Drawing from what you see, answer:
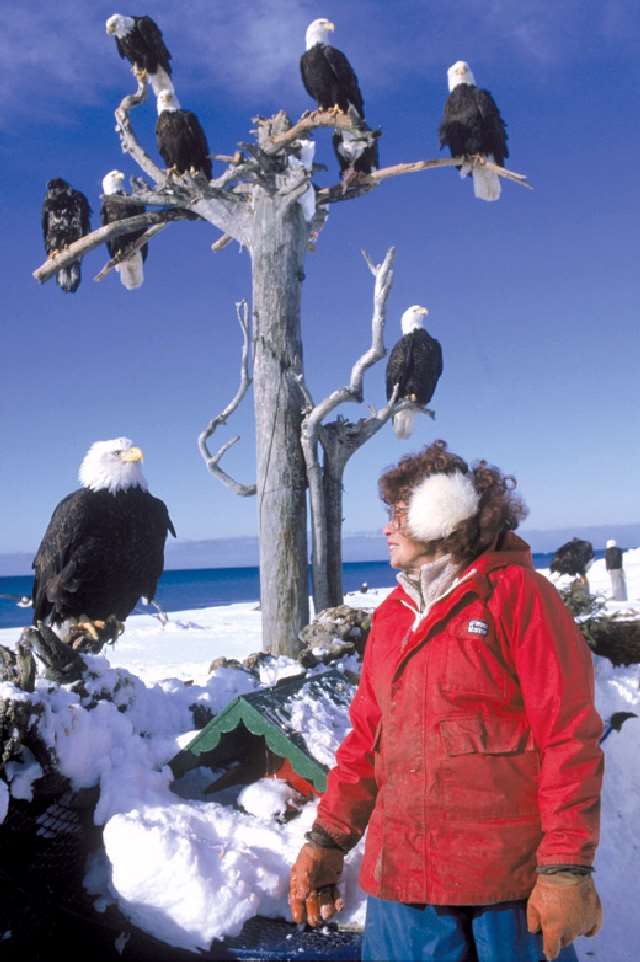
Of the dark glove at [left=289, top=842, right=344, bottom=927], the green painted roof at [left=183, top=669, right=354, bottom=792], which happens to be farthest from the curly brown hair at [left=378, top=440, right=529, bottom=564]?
the green painted roof at [left=183, top=669, right=354, bottom=792]

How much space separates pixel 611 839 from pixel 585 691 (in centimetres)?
224

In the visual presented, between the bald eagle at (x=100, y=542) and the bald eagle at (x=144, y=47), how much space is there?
4.87 m

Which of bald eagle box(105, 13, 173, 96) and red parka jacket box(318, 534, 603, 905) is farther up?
bald eagle box(105, 13, 173, 96)

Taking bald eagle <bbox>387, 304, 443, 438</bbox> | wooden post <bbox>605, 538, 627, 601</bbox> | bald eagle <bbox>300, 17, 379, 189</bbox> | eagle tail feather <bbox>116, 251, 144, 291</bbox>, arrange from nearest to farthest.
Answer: bald eagle <bbox>300, 17, 379, 189</bbox>
eagle tail feather <bbox>116, 251, 144, 291</bbox>
bald eagle <bbox>387, 304, 443, 438</bbox>
wooden post <bbox>605, 538, 627, 601</bbox>

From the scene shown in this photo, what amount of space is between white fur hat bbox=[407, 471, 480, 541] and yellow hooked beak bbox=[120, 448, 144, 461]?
331 cm

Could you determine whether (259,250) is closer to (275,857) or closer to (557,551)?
(275,857)

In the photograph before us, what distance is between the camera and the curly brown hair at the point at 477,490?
1828 mm

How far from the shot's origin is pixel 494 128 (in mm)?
8102

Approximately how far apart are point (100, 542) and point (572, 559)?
357 inches

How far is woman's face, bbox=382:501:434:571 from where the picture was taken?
187cm

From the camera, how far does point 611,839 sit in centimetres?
339

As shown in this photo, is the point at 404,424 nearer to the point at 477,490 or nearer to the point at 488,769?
the point at 477,490

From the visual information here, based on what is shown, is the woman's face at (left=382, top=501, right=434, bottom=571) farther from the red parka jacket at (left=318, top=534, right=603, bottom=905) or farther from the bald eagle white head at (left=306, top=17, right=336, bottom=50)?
the bald eagle white head at (left=306, top=17, right=336, bottom=50)

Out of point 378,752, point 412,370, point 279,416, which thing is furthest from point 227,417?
point 378,752
